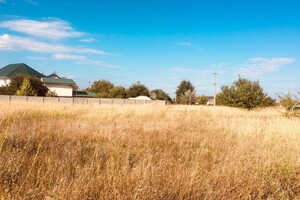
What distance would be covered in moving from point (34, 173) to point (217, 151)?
374 centimetres

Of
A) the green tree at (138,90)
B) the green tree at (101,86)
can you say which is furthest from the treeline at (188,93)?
the green tree at (101,86)

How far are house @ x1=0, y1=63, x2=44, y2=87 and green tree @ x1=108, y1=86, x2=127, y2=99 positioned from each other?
58.1ft

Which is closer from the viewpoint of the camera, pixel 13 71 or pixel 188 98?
pixel 13 71

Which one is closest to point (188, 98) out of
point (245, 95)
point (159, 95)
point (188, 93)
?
point (188, 93)

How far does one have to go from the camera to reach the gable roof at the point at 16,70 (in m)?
56.1

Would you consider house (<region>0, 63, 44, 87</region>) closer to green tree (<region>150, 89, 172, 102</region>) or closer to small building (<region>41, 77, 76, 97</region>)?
small building (<region>41, 77, 76, 97</region>)

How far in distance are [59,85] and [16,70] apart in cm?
985

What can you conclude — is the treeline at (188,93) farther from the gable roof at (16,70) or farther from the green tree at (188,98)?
the gable roof at (16,70)

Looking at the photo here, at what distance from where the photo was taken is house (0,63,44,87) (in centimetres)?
5566

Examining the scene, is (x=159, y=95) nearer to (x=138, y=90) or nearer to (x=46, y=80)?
(x=138, y=90)

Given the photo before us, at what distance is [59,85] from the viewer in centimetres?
5759

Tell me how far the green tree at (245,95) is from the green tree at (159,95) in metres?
30.0

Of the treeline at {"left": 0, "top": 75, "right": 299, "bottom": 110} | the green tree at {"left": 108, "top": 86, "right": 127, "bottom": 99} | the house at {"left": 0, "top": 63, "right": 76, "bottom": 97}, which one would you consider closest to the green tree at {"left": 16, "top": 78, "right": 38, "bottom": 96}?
the treeline at {"left": 0, "top": 75, "right": 299, "bottom": 110}

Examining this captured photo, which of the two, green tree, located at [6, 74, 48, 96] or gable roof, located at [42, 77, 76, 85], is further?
gable roof, located at [42, 77, 76, 85]
